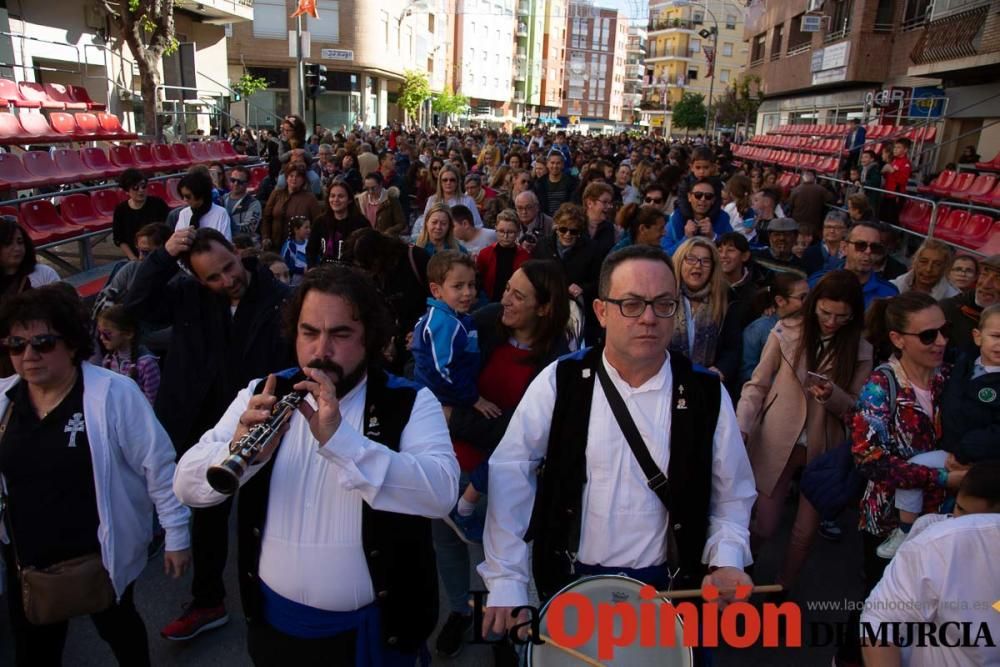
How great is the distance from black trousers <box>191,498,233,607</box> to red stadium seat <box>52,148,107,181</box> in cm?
1037

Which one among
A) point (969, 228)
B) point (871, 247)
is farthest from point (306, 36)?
point (871, 247)

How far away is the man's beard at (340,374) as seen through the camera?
189 cm

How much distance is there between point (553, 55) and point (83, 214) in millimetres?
100103

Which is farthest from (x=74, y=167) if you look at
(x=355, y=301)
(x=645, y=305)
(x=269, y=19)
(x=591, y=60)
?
(x=591, y=60)

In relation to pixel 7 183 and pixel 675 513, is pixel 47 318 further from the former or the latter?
pixel 7 183

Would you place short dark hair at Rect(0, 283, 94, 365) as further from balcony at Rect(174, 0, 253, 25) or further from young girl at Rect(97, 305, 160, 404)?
balcony at Rect(174, 0, 253, 25)

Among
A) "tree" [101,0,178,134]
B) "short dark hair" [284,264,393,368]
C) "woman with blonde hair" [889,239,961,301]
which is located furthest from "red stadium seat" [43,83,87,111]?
"woman with blonde hair" [889,239,961,301]

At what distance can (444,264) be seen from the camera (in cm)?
369

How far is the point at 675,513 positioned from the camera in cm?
202

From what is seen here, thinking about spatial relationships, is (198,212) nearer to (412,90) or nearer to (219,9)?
(219,9)

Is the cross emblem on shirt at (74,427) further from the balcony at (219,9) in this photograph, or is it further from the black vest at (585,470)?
the balcony at (219,9)

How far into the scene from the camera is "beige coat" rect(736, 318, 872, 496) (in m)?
3.43

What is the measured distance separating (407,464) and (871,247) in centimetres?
387

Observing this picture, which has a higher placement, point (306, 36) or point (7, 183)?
point (306, 36)
